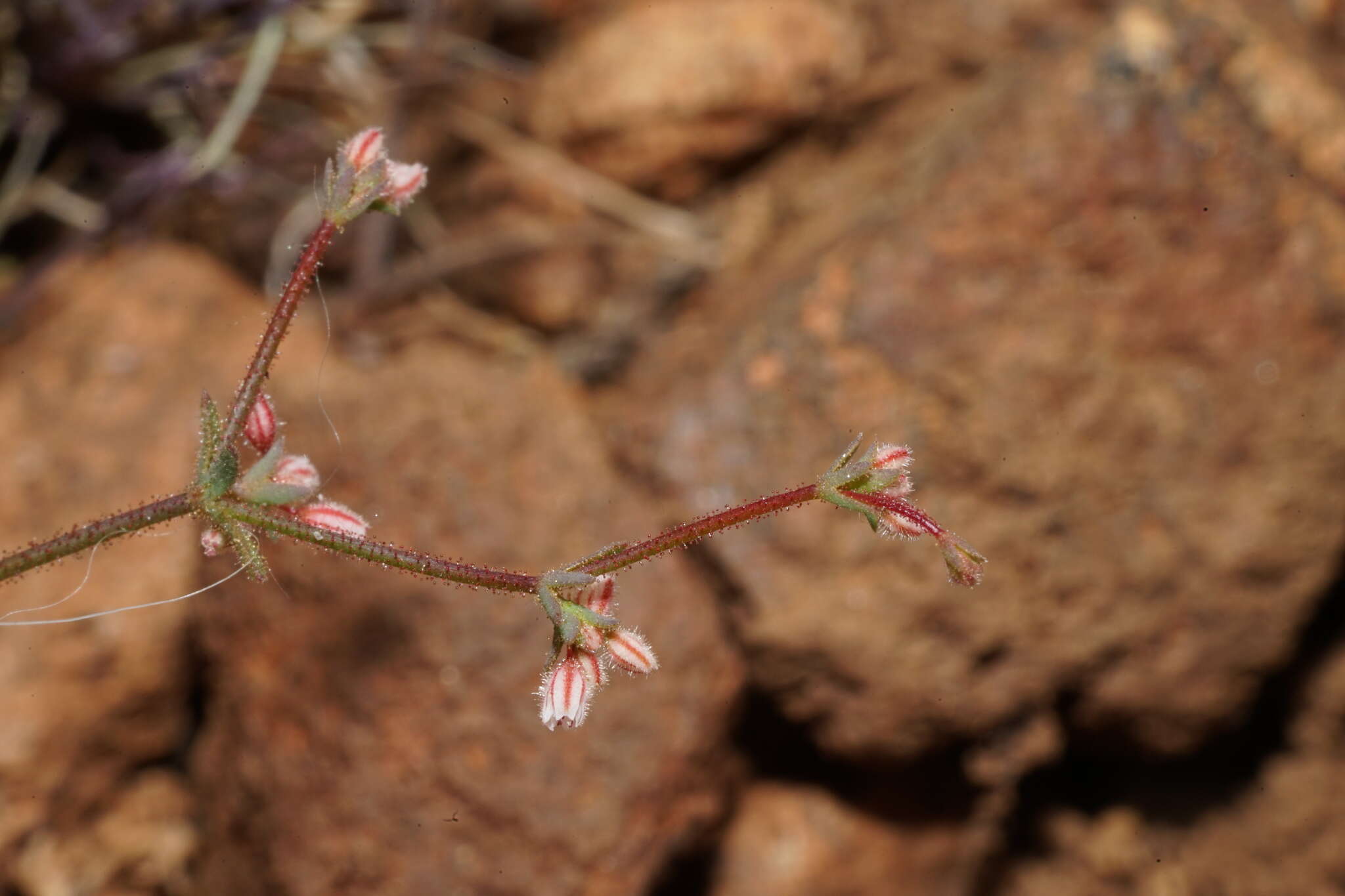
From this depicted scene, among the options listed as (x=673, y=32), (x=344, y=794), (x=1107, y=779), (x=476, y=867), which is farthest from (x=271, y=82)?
(x=1107, y=779)

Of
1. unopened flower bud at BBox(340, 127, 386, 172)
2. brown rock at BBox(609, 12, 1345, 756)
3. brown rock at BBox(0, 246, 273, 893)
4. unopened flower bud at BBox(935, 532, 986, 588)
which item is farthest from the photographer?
brown rock at BBox(0, 246, 273, 893)

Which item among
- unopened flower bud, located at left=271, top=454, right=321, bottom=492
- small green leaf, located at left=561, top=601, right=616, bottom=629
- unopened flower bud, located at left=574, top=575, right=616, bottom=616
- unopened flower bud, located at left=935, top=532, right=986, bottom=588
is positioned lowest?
small green leaf, located at left=561, top=601, right=616, bottom=629

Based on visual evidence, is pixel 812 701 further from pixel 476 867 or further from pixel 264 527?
pixel 264 527

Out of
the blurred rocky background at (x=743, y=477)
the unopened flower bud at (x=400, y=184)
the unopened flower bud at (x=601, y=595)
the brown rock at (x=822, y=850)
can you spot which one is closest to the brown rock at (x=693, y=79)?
the blurred rocky background at (x=743, y=477)

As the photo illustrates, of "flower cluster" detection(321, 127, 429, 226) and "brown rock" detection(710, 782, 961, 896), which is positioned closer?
"flower cluster" detection(321, 127, 429, 226)

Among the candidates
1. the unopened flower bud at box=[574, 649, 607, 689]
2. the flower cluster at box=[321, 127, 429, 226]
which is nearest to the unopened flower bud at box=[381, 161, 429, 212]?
the flower cluster at box=[321, 127, 429, 226]

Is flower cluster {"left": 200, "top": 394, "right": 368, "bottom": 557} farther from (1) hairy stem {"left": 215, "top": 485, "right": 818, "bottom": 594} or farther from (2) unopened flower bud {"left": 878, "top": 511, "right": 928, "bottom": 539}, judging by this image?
(2) unopened flower bud {"left": 878, "top": 511, "right": 928, "bottom": 539}

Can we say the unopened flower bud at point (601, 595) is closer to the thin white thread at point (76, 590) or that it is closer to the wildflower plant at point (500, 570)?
the wildflower plant at point (500, 570)
